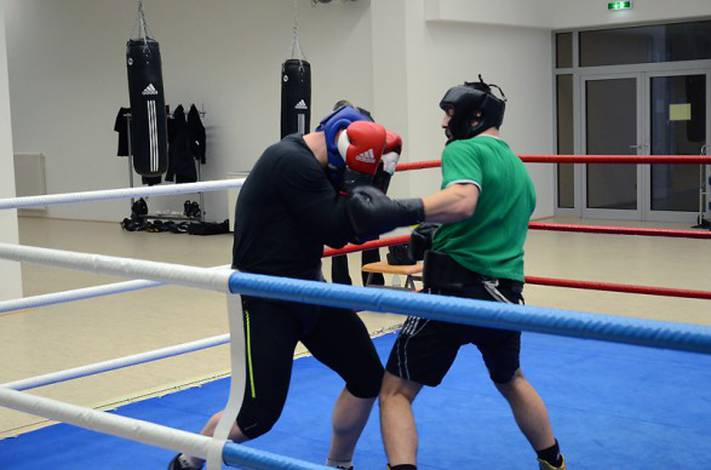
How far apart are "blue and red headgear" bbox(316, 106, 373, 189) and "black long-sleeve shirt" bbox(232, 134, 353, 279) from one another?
59 millimetres

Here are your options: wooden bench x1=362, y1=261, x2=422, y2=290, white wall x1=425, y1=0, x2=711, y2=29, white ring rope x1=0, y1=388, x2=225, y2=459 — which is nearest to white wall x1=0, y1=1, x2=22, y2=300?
wooden bench x1=362, y1=261, x2=422, y2=290

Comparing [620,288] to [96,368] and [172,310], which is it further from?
[172,310]

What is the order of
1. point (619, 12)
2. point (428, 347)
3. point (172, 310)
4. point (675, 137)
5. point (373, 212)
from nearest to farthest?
point (373, 212), point (428, 347), point (172, 310), point (619, 12), point (675, 137)

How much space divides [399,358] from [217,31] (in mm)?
9359

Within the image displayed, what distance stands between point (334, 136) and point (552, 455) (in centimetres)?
116

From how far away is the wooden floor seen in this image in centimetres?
467

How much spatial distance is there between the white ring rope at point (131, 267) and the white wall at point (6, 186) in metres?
4.34

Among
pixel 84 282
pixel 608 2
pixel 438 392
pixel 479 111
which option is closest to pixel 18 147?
pixel 84 282

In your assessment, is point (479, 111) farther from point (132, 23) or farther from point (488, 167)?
point (132, 23)

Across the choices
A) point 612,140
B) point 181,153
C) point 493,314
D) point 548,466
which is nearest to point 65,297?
point 548,466

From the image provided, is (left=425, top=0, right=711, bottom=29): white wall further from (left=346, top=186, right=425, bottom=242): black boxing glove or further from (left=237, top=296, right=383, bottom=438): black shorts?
(left=346, top=186, right=425, bottom=242): black boxing glove

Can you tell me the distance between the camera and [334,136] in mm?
2504

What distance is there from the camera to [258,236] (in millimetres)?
2527

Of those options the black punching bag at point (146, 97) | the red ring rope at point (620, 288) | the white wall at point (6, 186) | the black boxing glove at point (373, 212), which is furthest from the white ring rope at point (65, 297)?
the white wall at point (6, 186)
